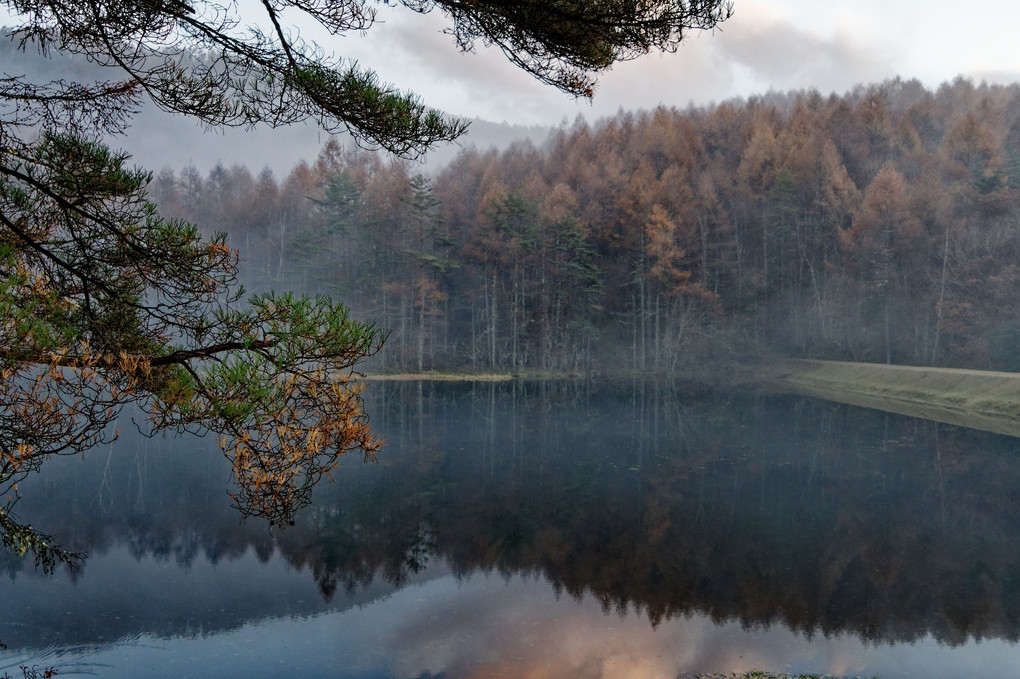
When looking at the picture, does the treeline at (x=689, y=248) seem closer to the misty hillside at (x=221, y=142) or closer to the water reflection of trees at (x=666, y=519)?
the water reflection of trees at (x=666, y=519)

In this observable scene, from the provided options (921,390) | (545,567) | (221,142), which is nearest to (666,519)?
(545,567)

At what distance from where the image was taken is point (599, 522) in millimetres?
13461

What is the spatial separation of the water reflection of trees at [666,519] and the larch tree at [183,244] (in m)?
6.22

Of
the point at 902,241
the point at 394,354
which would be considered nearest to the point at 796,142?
the point at 902,241

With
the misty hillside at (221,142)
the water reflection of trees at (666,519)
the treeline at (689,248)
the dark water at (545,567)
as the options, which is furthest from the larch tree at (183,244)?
the misty hillside at (221,142)

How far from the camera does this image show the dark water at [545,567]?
8156mm

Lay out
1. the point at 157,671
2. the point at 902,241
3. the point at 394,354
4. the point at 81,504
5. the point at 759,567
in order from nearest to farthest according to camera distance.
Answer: the point at 157,671 → the point at 759,567 → the point at 81,504 → the point at 902,241 → the point at 394,354

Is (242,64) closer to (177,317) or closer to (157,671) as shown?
(177,317)

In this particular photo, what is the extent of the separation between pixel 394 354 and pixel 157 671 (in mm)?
35643

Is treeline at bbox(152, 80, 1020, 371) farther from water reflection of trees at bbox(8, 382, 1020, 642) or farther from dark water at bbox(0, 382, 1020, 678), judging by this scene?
dark water at bbox(0, 382, 1020, 678)

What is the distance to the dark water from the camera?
8.16 m

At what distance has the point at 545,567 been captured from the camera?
36.8 ft

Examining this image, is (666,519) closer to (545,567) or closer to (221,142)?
(545,567)

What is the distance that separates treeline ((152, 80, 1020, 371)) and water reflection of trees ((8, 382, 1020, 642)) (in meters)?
15.9
